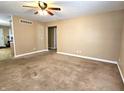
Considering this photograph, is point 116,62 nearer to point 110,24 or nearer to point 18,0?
point 110,24

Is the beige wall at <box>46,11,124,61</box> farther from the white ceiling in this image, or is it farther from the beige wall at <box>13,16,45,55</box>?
Answer: the beige wall at <box>13,16,45,55</box>

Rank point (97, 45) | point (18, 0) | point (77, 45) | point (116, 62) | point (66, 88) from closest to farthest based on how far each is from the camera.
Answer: point (66, 88) → point (18, 0) → point (116, 62) → point (97, 45) → point (77, 45)

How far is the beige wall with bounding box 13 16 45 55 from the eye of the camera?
4.64 m

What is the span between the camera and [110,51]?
3.74 metres

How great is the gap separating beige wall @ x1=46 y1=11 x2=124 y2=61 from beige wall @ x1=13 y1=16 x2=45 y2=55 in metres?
1.55

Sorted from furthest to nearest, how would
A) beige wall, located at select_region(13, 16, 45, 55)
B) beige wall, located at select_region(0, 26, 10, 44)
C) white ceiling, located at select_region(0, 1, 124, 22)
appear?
1. beige wall, located at select_region(0, 26, 10, 44)
2. beige wall, located at select_region(13, 16, 45, 55)
3. white ceiling, located at select_region(0, 1, 124, 22)

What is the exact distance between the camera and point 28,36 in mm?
5332

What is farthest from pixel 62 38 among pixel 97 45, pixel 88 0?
pixel 88 0

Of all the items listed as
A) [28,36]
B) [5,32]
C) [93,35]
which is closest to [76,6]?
[93,35]

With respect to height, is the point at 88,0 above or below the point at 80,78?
above

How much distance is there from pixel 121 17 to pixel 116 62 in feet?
6.06

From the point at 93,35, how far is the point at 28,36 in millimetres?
3809

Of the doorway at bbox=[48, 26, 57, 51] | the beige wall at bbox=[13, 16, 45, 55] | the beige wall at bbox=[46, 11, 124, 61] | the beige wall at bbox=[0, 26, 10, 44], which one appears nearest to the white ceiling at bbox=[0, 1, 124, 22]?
the beige wall at bbox=[46, 11, 124, 61]

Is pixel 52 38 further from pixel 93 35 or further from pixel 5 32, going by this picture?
pixel 5 32
